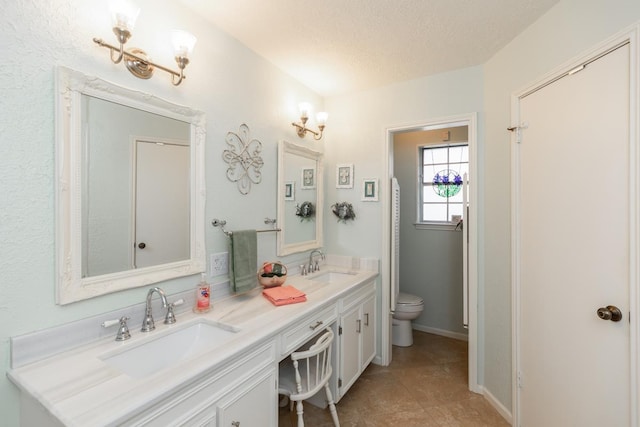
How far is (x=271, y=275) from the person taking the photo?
194 cm

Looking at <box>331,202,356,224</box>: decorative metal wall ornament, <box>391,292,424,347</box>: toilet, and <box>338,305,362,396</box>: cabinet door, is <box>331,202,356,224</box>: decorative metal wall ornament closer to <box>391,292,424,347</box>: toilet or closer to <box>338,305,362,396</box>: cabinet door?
<box>338,305,362,396</box>: cabinet door

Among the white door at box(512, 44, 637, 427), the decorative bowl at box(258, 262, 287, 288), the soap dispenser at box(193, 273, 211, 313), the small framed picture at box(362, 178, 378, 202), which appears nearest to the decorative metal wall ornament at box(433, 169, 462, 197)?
the small framed picture at box(362, 178, 378, 202)

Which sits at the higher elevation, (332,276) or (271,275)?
(271,275)

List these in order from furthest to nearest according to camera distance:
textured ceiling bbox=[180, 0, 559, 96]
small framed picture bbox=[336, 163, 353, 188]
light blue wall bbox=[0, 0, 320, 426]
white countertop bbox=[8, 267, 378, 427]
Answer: small framed picture bbox=[336, 163, 353, 188]
textured ceiling bbox=[180, 0, 559, 96]
light blue wall bbox=[0, 0, 320, 426]
white countertop bbox=[8, 267, 378, 427]

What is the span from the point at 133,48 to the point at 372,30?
133cm

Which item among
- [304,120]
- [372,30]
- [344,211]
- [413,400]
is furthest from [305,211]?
[413,400]

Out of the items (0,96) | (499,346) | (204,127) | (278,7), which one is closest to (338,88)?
(278,7)

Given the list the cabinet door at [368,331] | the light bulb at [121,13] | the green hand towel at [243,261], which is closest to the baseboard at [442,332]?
the cabinet door at [368,331]

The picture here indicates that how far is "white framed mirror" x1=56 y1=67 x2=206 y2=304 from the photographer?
112cm

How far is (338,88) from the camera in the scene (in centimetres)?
269

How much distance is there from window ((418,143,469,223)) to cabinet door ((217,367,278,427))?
269 cm

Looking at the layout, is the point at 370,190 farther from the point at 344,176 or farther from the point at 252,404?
the point at 252,404

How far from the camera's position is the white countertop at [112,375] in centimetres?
80

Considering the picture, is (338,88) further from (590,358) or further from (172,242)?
(590,358)
